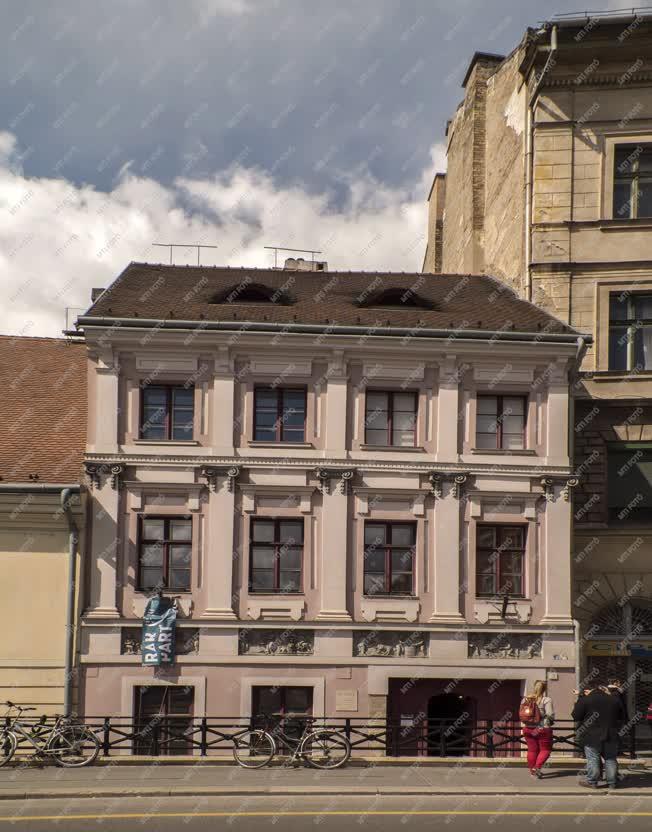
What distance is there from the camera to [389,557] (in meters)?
24.4

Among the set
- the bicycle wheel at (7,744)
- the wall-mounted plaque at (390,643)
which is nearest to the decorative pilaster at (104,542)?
the bicycle wheel at (7,744)

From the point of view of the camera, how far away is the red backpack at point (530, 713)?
2008cm

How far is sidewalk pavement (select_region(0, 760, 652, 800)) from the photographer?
18.0 meters

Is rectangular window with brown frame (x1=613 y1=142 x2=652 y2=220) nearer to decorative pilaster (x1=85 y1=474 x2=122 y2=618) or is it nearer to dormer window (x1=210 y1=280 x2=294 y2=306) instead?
dormer window (x1=210 y1=280 x2=294 y2=306)

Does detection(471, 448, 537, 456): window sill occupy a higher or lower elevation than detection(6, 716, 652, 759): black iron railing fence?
higher

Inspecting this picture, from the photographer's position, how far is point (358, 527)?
79.7 feet

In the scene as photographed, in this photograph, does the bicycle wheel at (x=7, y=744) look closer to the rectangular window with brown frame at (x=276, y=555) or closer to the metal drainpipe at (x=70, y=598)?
the metal drainpipe at (x=70, y=598)

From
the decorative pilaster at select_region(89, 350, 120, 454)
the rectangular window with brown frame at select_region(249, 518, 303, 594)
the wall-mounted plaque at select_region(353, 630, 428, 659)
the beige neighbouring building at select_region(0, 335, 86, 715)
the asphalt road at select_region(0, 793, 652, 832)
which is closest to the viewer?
the asphalt road at select_region(0, 793, 652, 832)

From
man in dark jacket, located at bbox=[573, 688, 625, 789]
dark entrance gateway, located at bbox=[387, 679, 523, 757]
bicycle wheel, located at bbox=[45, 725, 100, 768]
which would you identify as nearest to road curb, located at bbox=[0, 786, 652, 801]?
man in dark jacket, located at bbox=[573, 688, 625, 789]

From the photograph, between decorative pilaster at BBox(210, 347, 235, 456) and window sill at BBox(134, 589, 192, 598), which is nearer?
window sill at BBox(134, 589, 192, 598)

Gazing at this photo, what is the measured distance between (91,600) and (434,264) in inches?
890

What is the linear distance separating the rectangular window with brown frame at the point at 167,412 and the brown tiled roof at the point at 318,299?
166cm

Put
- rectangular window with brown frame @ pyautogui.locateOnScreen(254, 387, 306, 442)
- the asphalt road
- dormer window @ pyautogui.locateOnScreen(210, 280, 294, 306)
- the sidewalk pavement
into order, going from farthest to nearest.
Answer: dormer window @ pyautogui.locateOnScreen(210, 280, 294, 306), rectangular window with brown frame @ pyautogui.locateOnScreen(254, 387, 306, 442), the sidewalk pavement, the asphalt road

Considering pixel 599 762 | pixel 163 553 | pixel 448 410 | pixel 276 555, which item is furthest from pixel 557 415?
pixel 163 553
